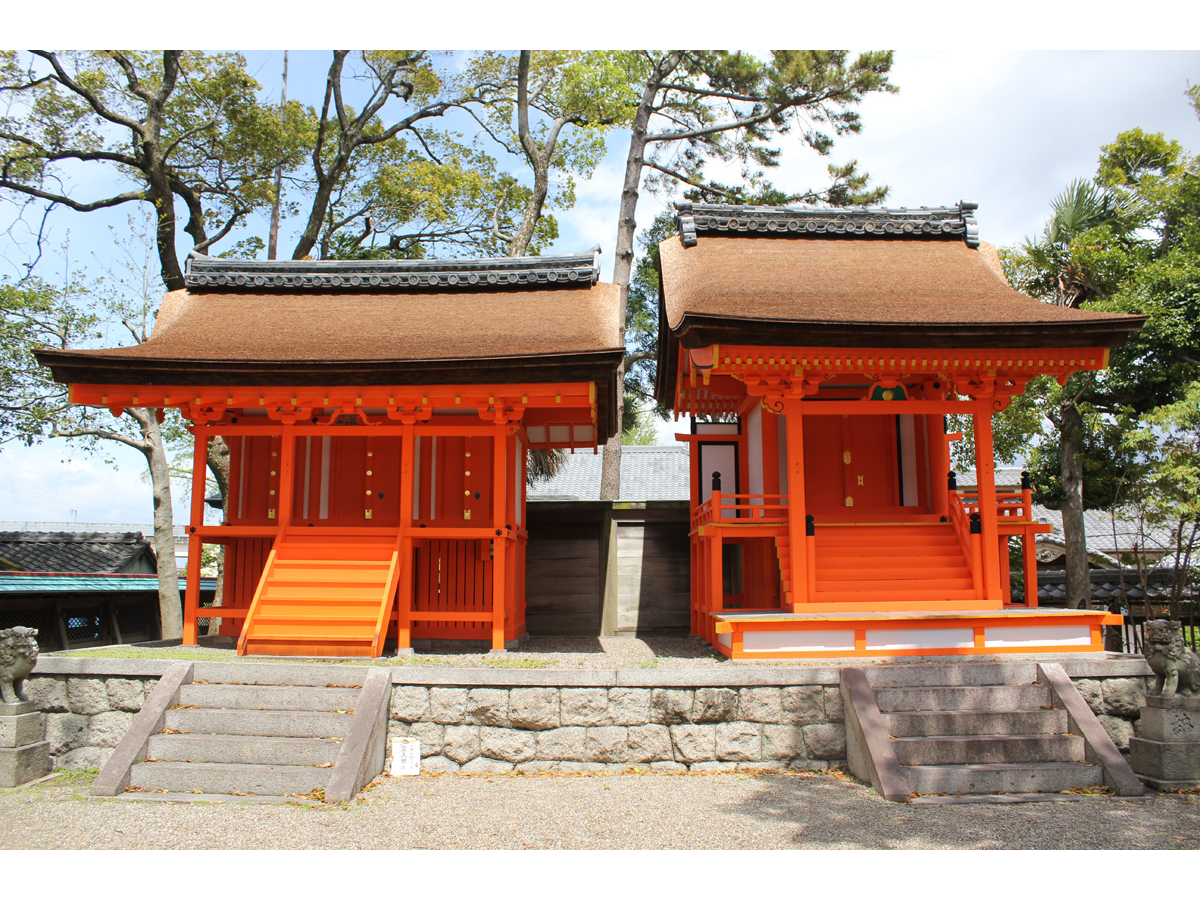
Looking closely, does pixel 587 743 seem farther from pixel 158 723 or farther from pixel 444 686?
pixel 158 723

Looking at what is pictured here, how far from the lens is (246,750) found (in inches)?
246

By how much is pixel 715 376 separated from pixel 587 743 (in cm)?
558

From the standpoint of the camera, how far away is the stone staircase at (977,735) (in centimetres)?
597

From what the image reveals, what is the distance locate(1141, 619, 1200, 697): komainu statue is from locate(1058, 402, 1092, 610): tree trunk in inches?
301

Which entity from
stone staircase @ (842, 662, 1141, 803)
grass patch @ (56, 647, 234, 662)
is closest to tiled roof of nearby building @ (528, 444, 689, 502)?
grass patch @ (56, 647, 234, 662)

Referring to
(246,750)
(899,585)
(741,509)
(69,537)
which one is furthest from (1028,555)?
(69,537)

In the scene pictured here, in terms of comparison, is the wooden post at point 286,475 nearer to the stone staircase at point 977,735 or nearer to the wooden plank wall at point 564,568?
the wooden plank wall at point 564,568

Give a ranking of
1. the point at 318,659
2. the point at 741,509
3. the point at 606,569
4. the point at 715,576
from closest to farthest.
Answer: the point at 318,659, the point at 715,576, the point at 741,509, the point at 606,569

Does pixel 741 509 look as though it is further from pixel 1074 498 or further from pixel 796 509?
pixel 1074 498

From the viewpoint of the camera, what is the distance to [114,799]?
5.87 metres

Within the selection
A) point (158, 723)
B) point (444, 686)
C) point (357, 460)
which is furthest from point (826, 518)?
point (158, 723)

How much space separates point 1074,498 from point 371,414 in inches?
466

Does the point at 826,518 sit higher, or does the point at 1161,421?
the point at 1161,421

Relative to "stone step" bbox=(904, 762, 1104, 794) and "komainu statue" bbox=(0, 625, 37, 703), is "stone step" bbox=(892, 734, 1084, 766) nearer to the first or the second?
"stone step" bbox=(904, 762, 1104, 794)
